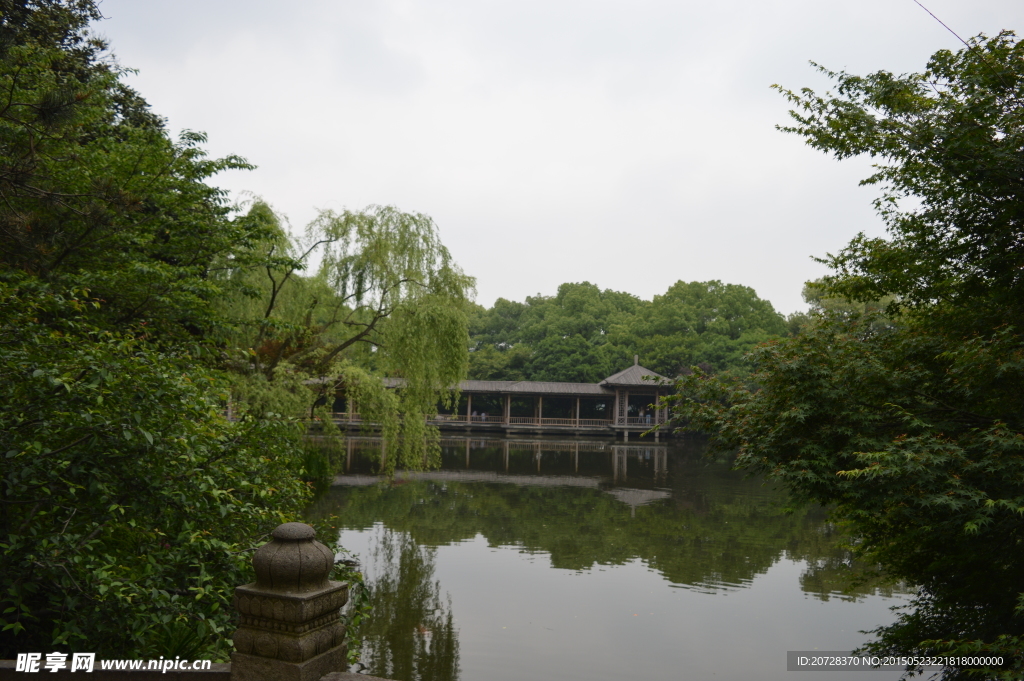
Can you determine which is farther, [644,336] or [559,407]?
[644,336]

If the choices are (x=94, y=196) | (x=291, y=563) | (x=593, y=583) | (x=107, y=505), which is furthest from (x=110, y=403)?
(x=593, y=583)

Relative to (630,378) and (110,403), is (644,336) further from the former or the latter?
(110,403)

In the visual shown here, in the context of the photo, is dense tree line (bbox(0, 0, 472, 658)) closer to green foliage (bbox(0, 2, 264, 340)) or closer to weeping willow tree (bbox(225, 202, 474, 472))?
green foliage (bbox(0, 2, 264, 340))

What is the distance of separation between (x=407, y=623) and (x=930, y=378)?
18.4 ft

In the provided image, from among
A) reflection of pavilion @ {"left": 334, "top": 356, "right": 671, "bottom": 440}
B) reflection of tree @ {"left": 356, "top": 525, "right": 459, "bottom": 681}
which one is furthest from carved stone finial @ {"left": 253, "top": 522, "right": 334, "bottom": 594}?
reflection of pavilion @ {"left": 334, "top": 356, "right": 671, "bottom": 440}

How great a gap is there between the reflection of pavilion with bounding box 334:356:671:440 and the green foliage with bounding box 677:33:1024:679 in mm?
26512

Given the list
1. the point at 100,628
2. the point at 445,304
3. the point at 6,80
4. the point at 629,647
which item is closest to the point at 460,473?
the point at 445,304

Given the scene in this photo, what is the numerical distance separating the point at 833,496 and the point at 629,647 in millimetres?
2807

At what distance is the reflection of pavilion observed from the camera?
33500mm

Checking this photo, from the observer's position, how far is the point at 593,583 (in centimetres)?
888

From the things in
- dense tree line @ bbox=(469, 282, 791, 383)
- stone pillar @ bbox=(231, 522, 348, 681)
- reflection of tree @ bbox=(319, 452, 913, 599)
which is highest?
dense tree line @ bbox=(469, 282, 791, 383)

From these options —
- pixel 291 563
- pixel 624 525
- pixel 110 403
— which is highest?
pixel 110 403

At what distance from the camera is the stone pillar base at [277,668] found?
2.50m

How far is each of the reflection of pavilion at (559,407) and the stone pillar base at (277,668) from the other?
2944 centimetres
